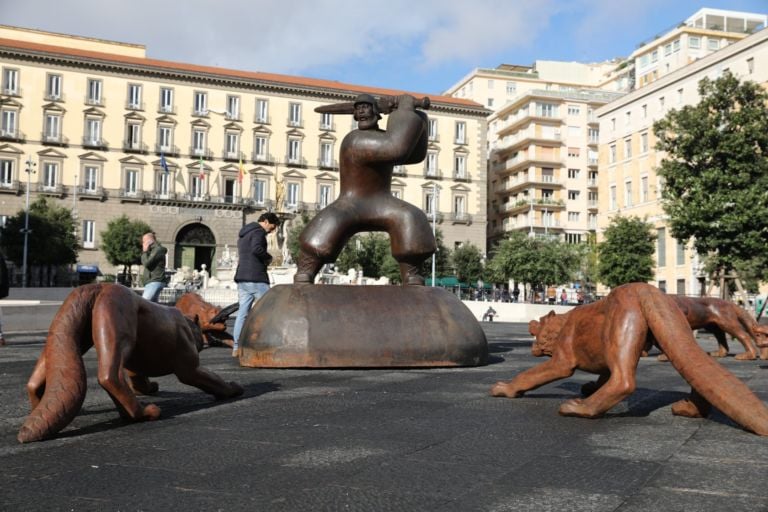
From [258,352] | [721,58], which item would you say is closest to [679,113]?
[258,352]

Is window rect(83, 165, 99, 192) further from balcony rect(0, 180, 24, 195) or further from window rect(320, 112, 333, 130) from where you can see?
window rect(320, 112, 333, 130)

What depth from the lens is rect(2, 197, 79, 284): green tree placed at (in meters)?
51.0

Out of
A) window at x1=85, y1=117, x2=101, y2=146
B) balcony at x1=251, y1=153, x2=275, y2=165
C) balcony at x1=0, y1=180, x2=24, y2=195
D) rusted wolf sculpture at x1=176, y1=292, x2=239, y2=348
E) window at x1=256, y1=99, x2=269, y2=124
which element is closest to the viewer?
rusted wolf sculpture at x1=176, y1=292, x2=239, y2=348

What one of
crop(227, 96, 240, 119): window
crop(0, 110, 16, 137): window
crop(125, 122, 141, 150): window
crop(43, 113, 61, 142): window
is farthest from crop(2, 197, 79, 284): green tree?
crop(227, 96, 240, 119): window

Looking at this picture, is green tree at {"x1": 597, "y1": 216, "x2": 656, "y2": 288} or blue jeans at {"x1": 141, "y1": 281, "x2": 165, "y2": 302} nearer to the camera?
blue jeans at {"x1": 141, "y1": 281, "x2": 165, "y2": 302}

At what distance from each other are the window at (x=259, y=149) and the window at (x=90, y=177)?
13.2 m

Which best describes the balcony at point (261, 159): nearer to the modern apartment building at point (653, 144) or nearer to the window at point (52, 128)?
the window at point (52, 128)

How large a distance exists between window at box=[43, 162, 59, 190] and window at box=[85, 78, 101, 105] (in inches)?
230

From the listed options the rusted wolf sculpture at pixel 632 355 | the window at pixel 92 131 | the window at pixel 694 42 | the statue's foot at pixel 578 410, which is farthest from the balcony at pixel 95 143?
the statue's foot at pixel 578 410

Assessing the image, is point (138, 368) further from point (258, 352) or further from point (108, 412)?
point (258, 352)

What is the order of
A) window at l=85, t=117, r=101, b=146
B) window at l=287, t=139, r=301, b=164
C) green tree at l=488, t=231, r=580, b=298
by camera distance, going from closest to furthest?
green tree at l=488, t=231, r=580, b=298
window at l=85, t=117, r=101, b=146
window at l=287, t=139, r=301, b=164

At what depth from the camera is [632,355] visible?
14.7 ft

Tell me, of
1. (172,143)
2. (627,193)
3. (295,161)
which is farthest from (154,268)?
(295,161)

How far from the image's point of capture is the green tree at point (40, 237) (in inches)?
2008
